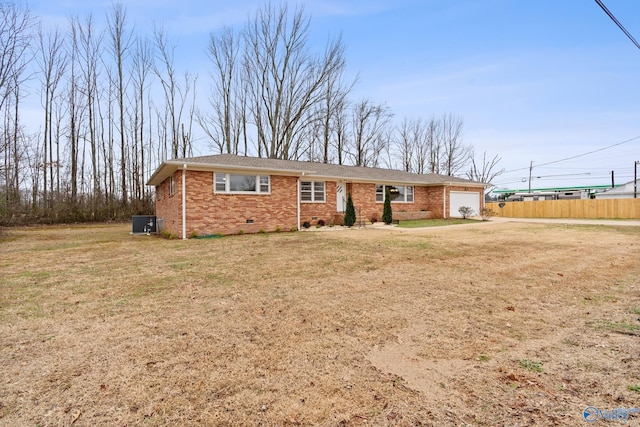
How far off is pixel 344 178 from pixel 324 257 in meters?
10.6

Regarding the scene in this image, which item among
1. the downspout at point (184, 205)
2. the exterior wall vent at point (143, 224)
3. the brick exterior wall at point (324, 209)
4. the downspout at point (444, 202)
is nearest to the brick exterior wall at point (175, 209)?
the downspout at point (184, 205)

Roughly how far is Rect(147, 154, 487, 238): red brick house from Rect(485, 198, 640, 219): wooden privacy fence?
48.7 ft

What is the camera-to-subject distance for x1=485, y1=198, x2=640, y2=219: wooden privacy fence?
22.5 meters

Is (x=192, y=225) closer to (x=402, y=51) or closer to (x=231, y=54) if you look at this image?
(x=402, y=51)

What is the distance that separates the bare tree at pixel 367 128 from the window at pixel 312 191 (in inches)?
720

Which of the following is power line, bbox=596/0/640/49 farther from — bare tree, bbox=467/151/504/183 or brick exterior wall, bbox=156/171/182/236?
bare tree, bbox=467/151/504/183

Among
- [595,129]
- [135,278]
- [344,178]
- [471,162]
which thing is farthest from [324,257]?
[471,162]

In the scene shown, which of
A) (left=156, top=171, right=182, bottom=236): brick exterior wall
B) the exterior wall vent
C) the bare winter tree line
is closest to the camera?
(left=156, top=171, right=182, bottom=236): brick exterior wall

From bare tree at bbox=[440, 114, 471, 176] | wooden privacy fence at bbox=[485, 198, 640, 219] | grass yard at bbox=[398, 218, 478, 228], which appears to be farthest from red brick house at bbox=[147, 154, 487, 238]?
bare tree at bbox=[440, 114, 471, 176]

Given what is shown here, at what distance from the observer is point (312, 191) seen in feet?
55.6

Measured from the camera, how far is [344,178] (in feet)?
58.5

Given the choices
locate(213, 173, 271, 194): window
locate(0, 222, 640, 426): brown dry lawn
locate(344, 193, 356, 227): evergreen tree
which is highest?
locate(213, 173, 271, 194): window

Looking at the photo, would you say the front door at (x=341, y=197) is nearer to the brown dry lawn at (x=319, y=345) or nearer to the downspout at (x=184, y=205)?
the downspout at (x=184, y=205)

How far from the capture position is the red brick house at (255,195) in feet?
40.5
